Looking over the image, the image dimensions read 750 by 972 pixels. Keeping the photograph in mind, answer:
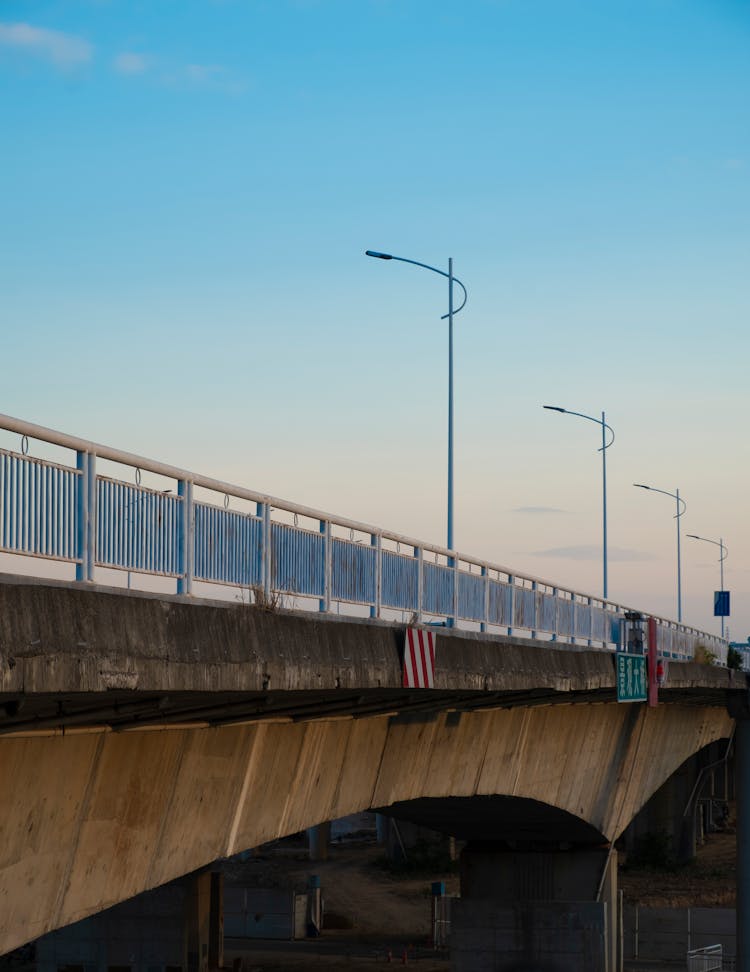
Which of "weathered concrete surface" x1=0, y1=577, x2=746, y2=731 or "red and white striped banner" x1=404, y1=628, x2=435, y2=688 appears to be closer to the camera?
"weathered concrete surface" x1=0, y1=577, x2=746, y2=731

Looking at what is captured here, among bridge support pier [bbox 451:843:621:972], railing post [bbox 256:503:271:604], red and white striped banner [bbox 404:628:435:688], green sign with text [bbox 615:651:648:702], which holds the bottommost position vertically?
bridge support pier [bbox 451:843:621:972]

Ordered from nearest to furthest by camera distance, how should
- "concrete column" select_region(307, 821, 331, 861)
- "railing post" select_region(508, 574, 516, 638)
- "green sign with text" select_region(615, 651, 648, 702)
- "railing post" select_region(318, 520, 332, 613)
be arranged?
"railing post" select_region(318, 520, 332, 613)
"railing post" select_region(508, 574, 516, 638)
"green sign with text" select_region(615, 651, 648, 702)
"concrete column" select_region(307, 821, 331, 861)

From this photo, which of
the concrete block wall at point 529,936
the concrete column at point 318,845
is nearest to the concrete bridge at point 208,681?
the concrete block wall at point 529,936

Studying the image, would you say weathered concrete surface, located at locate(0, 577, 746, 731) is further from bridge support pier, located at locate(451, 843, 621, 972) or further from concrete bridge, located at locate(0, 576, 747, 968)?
bridge support pier, located at locate(451, 843, 621, 972)

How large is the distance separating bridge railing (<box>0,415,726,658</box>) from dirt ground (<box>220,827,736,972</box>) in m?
24.0

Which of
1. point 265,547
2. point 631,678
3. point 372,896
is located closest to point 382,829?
point 372,896

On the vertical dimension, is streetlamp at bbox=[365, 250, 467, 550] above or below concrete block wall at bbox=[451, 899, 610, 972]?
above

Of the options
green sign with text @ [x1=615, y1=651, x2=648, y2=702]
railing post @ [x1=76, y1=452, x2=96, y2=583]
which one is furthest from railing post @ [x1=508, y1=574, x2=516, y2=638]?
railing post @ [x1=76, y1=452, x2=96, y2=583]

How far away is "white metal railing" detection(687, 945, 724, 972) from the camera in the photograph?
121 feet

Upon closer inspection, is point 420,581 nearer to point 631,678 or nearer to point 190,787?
point 190,787

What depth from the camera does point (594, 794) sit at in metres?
32.1

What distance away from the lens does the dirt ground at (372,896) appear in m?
42.6

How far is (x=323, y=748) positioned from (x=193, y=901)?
20876 millimetres

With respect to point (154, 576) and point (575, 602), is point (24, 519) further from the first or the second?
point (575, 602)
